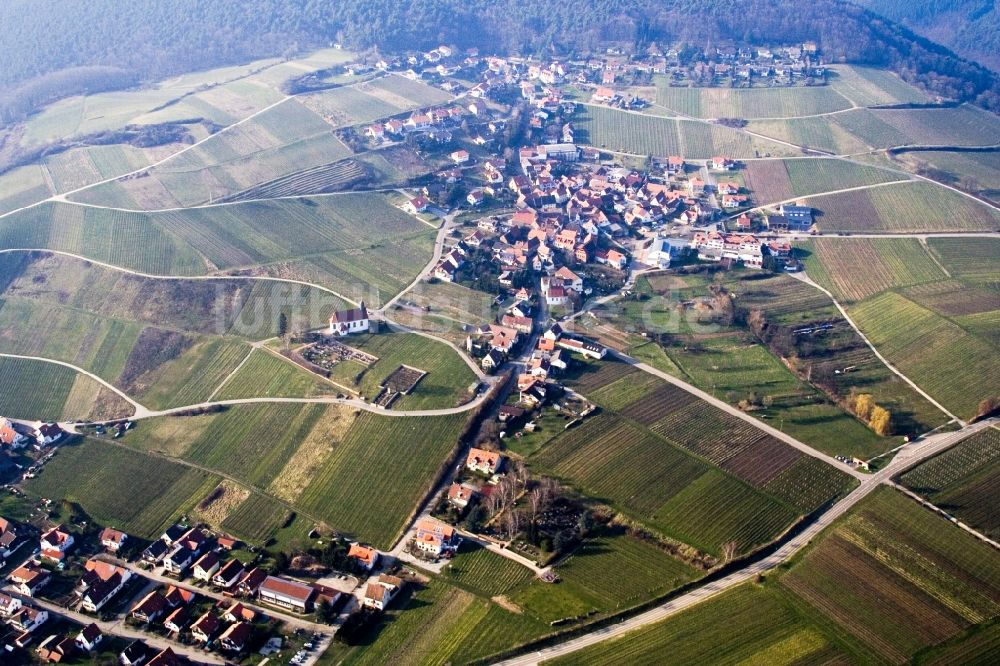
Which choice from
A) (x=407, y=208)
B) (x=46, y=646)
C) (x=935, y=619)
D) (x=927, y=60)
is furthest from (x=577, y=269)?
(x=927, y=60)

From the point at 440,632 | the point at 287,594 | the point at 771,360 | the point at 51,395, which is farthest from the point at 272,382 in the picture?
the point at 771,360

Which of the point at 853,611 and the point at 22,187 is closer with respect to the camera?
the point at 853,611

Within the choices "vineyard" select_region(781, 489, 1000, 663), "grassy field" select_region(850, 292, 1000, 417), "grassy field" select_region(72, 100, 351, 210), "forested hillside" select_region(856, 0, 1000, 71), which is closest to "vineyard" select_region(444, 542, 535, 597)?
"vineyard" select_region(781, 489, 1000, 663)

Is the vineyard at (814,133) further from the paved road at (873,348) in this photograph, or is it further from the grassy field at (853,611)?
the grassy field at (853,611)

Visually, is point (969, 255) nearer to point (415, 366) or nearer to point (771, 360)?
point (771, 360)

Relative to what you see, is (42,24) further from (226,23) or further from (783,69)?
(783,69)

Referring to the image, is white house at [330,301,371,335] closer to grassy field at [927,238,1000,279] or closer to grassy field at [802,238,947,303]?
grassy field at [802,238,947,303]
